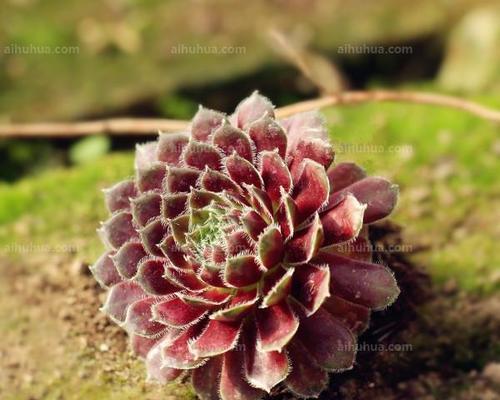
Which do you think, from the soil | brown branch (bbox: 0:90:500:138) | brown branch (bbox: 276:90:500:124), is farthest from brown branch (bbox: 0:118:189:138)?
the soil

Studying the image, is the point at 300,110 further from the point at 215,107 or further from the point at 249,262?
the point at 215,107

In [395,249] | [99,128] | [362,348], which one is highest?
[99,128]

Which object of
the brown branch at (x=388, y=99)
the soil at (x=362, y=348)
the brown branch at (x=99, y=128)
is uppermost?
the brown branch at (x=388, y=99)

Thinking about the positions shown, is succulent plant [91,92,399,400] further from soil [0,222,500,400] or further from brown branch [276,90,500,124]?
brown branch [276,90,500,124]

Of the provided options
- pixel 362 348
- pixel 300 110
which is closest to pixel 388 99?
pixel 300 110

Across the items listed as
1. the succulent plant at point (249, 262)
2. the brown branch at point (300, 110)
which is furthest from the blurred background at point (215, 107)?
the succulent plant at point (249, 262)

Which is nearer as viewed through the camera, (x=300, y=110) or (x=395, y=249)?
(x=395, y=249)

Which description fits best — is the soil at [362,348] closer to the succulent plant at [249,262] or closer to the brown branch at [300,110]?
the succulent plant at [249,262]
